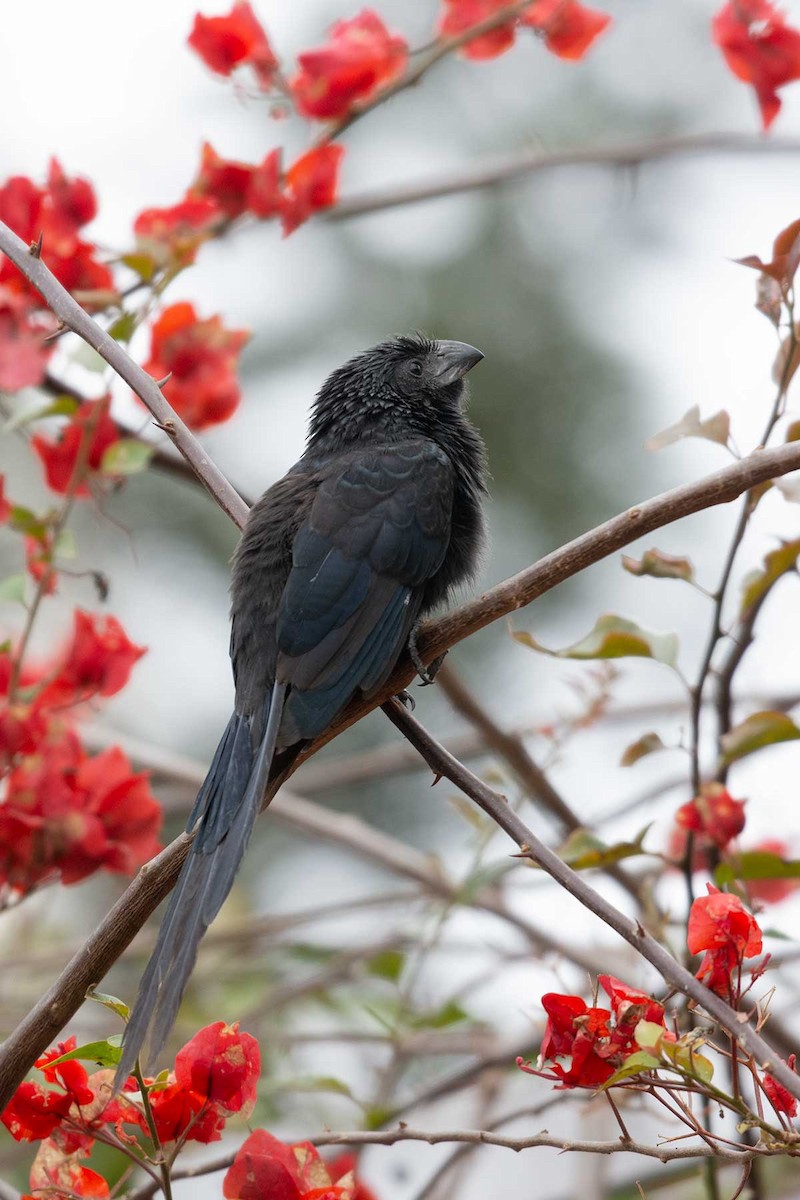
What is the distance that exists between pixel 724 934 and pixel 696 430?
764 mm

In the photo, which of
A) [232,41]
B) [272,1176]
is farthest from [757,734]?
[232,41]

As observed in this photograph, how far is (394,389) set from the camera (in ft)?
9.78

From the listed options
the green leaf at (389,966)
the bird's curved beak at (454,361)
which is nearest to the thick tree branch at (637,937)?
the green leaf at (389,966)

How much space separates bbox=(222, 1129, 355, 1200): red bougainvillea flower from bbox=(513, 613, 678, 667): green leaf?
0.82 m

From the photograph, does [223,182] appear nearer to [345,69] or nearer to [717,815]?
[345,69]

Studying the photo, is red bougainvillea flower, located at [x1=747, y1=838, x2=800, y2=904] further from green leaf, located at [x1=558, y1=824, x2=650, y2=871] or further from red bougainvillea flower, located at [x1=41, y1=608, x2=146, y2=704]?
red bougainvillea flower, located at [x1=41, y1=608, x2=146, y2=704]

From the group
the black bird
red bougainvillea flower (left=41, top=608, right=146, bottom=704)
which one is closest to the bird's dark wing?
the black bird

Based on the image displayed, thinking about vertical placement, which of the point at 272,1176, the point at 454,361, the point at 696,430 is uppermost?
the point at 454,361

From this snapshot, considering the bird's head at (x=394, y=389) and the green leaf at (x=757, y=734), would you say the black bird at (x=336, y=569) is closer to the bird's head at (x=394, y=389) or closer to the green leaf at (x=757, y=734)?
the bird's head at (x=394, y=389)

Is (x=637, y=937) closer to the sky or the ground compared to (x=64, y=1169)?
closer to the sky

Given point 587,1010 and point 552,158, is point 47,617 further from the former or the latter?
point 587,1010

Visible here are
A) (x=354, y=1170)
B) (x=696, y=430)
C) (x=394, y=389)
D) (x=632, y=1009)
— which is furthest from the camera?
(x=394, y=389)

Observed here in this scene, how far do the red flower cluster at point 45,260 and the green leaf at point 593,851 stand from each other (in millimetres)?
1254

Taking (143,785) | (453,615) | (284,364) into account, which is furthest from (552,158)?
(284,364)
